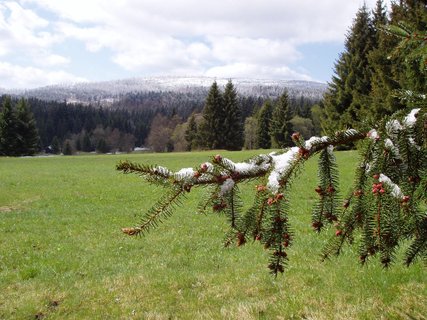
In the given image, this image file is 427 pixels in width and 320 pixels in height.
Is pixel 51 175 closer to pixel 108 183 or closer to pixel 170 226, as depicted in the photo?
pixel 108 183

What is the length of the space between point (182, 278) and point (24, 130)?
67.3 metres

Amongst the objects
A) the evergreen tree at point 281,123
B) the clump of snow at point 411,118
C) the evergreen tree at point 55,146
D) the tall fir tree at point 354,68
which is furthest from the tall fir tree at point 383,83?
the evergreen tree at point 55,146

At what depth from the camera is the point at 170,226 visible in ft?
39.4

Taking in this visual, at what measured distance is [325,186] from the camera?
2.26 m

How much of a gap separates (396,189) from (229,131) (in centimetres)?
6477

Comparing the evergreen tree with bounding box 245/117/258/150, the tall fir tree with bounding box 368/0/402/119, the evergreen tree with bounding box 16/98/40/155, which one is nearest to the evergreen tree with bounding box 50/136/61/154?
the evergreen tree with bounding box 16/98/40/155

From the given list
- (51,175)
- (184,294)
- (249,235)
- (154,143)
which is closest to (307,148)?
(249,235)

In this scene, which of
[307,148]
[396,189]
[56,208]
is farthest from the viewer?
[56,208]

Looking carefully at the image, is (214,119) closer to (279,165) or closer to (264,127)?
(264,127)

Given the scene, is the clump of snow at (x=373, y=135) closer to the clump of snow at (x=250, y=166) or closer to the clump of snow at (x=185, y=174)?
the clump of snow at (x=250, y=166)

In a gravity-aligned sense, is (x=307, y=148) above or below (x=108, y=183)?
above

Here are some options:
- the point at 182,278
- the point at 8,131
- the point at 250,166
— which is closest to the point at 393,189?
the point at 250,166

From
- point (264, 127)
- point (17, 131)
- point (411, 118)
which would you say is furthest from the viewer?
point (264, 127)

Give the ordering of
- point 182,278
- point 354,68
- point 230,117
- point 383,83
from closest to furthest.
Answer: point 182,278 → point 383,83 → point 354,68 → point 230,117
